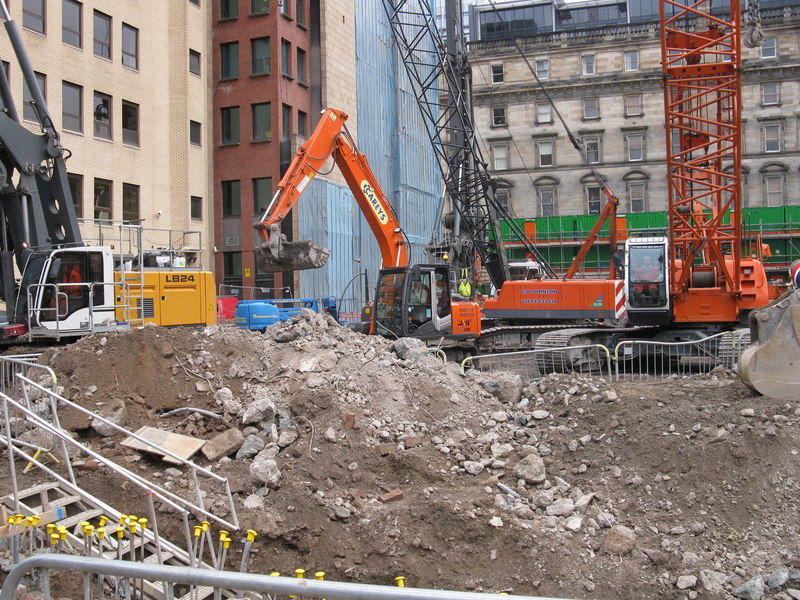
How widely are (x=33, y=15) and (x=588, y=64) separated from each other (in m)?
40.0

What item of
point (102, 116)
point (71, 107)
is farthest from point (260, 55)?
point (71, 107)

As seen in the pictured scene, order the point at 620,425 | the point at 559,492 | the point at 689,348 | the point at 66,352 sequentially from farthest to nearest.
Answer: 1. the point at 689,348
2. the point at 66,352
3. the point at 620,425
4. the point at 559,492

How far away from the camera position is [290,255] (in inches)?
558

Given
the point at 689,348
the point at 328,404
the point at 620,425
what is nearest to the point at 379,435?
the point at 328,404

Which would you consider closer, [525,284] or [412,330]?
[412,330]

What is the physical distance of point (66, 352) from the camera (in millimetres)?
9859

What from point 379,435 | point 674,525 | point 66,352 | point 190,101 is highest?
point 190,101

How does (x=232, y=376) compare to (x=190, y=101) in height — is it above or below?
below

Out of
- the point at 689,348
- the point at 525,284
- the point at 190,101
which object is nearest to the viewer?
the point at 689,348

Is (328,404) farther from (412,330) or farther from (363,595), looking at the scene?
(412,330)

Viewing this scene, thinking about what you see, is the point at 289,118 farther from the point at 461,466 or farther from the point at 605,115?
the point at 605,115

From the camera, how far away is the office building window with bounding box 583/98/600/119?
176 ft

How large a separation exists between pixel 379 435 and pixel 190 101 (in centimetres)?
2521

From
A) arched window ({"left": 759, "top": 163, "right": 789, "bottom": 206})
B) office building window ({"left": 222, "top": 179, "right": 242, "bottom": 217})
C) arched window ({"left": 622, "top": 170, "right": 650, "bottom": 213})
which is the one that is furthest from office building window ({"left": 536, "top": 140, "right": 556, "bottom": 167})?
office building window ({"left": 222, "top": 179, "right": 242, "bottom": 217})
